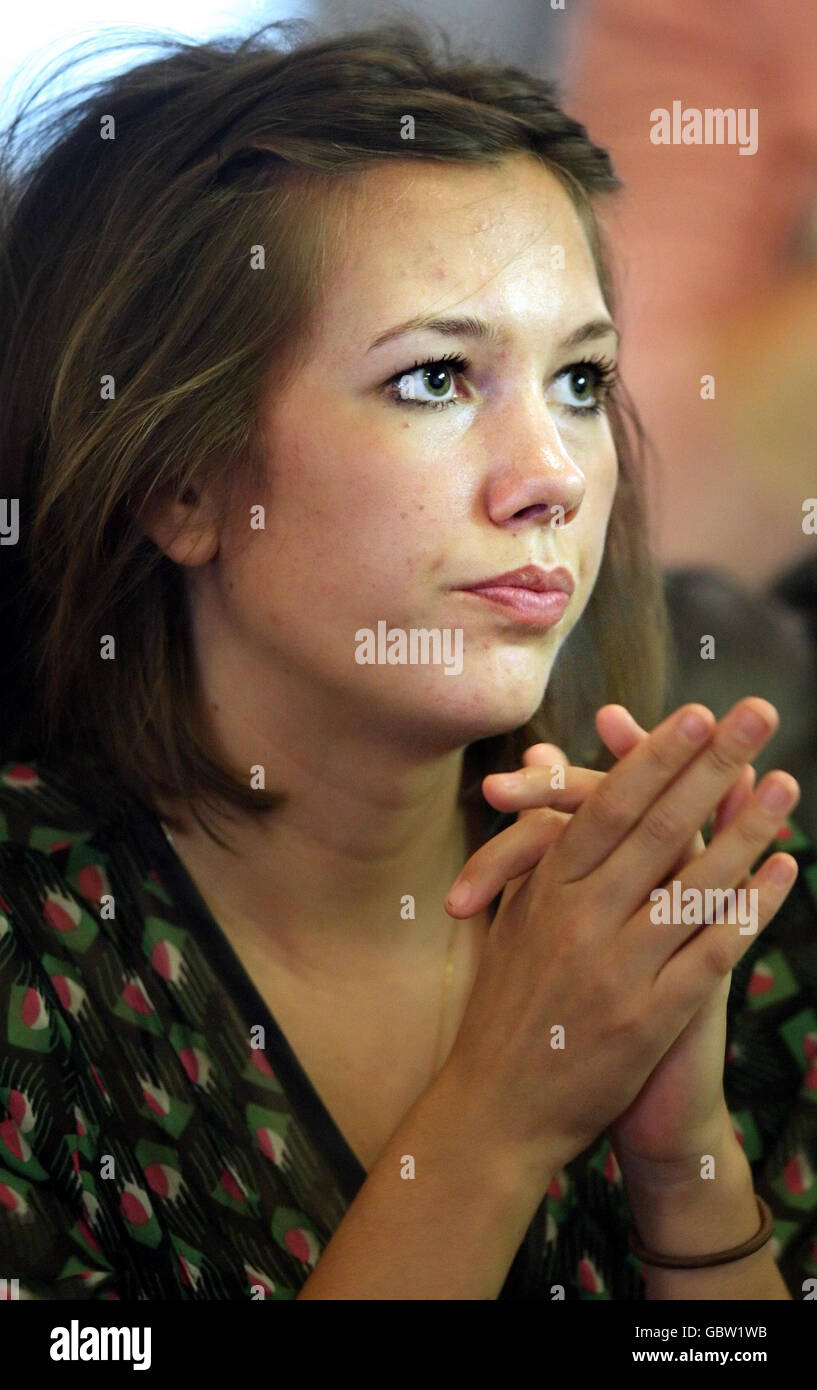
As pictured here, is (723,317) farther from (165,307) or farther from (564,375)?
(165,307)

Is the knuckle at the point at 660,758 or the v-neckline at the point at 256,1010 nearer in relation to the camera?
the knuckle at the point at 660,758

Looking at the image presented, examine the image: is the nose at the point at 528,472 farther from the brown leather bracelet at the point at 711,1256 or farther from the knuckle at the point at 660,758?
the brown leather bracelet at the point at 711,1256

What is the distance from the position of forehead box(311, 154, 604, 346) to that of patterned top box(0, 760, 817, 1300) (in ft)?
1.21

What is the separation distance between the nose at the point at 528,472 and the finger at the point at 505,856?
17 cm

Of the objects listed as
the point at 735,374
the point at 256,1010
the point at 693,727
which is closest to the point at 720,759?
the point at 693,727

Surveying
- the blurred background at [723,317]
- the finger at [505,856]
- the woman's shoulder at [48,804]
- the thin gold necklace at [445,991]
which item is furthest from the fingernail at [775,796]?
the blurred background at [723,317]

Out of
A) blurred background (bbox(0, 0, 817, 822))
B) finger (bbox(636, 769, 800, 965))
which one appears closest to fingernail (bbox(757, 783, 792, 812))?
finger (bbox(636, 769, 800, 965))

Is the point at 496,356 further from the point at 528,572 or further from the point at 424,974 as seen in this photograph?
the point at 424,974

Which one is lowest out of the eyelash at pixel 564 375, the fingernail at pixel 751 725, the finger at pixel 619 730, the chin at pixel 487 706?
the fingernail at pixel 751 725

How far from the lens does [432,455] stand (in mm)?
730

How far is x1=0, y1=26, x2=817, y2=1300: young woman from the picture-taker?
2.19ft

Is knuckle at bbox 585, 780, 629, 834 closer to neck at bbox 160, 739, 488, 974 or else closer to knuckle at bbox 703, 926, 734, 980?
knuckle at bbox 703, 926, 734, 980

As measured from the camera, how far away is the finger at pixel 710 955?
0.63 m

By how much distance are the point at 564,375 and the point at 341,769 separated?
28 cm
